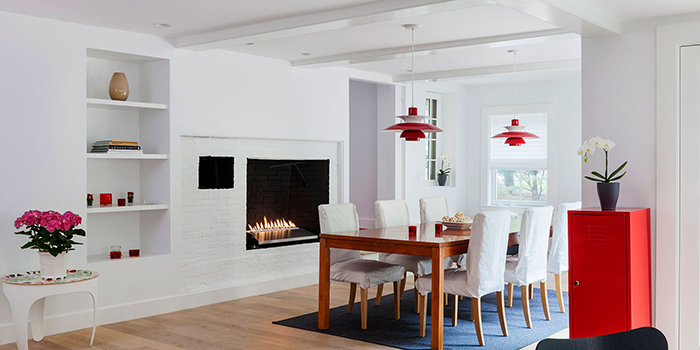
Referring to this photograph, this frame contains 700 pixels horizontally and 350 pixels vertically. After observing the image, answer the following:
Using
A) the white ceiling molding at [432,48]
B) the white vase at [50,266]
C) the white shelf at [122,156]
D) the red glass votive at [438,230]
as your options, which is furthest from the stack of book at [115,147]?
the red glass votive at [438,230]

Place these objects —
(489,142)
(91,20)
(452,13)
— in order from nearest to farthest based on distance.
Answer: (452,13) < (91,20) < (489,142)

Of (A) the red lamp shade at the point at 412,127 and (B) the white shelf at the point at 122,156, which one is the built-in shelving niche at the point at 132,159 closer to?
(B) the white shelf at the point at 122,156

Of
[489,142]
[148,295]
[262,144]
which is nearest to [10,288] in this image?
[148,295]

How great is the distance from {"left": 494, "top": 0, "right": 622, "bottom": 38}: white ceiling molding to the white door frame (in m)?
0.34

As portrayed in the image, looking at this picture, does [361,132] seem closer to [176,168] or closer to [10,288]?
[176,168]

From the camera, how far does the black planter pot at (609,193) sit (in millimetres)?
3912

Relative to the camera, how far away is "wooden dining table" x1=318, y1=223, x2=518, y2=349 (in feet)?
14.7

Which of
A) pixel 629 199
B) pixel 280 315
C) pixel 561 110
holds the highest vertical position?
pixel 561 110

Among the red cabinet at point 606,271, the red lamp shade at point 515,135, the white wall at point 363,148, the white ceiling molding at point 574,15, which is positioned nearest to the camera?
the white ceiling molding at point 574,15

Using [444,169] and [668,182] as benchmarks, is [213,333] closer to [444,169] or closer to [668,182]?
[668,182]

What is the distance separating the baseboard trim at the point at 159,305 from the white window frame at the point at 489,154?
133 inches

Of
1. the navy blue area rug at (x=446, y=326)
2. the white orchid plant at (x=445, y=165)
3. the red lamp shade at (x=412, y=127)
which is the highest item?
the red lamp shade at (x=412, y=127)

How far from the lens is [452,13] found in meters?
4.69

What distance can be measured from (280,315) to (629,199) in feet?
9.72
